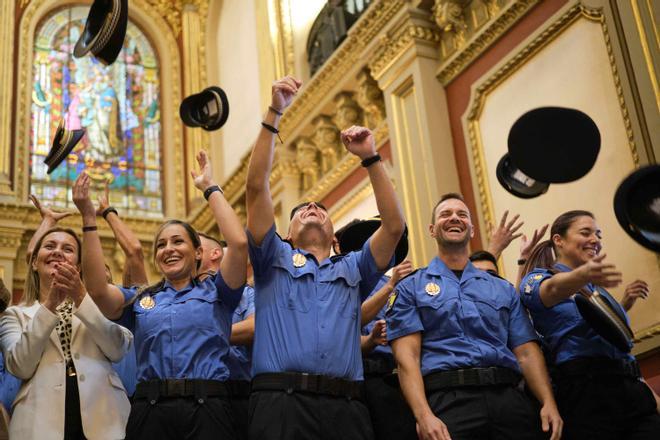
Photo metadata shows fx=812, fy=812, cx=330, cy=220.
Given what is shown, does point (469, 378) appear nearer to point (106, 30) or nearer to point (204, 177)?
point (204, 177)

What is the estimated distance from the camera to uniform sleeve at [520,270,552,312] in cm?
320

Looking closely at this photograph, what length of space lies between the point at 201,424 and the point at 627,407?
5.24 ft

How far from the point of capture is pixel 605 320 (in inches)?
119

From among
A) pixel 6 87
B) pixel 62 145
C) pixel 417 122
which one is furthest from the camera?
pixel 6 87

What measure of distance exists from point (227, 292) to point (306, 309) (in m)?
0.39

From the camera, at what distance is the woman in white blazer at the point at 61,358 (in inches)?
120

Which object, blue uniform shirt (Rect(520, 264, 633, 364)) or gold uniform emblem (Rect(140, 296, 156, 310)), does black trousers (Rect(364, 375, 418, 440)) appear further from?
gold uniform emblem (Rect(140, 296, 156, 310))

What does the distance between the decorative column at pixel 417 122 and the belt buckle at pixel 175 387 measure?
11.2 ft

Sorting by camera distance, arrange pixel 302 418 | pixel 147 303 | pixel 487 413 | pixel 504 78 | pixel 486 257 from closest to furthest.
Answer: pixel 302 418 → pixel 487 413 → pixel 147 303 → pixel 486 257 → pixel 504 78

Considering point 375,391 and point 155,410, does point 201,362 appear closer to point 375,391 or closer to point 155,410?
point 155,410

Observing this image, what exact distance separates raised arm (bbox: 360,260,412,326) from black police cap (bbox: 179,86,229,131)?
137 cm

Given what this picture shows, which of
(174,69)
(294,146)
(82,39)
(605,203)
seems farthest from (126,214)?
(605,203)

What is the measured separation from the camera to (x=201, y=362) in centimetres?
300

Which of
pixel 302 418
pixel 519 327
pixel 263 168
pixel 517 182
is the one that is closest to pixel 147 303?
pixel 263 168
